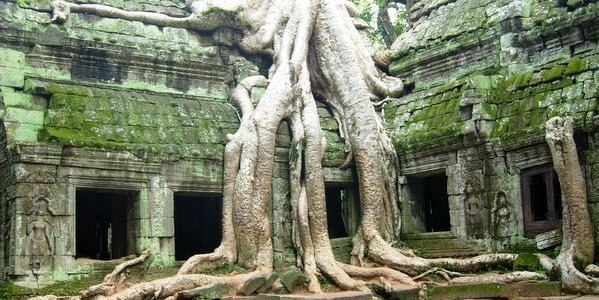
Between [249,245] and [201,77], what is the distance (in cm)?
291

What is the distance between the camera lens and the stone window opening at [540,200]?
9.33m

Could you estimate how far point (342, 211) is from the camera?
12.5 meters

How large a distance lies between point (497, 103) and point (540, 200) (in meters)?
1.46

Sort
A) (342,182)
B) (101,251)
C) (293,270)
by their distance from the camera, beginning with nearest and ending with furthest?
(293,270), (342,182), (101,251)

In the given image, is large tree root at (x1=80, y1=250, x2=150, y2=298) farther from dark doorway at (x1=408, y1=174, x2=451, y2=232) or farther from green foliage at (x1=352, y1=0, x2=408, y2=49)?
green foliage at (x1=352, y1=0, x2=408, y2=49)

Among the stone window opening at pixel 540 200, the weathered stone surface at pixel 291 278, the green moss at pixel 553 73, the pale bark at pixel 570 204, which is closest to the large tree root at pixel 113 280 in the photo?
the weathered stone surface at pixel 291 278

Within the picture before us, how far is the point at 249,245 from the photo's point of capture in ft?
32.2

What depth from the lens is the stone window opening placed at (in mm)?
9328

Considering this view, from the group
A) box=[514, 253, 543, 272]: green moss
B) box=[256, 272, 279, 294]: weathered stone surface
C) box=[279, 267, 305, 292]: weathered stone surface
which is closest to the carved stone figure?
box=[514, 253, 543, 272]: green moss

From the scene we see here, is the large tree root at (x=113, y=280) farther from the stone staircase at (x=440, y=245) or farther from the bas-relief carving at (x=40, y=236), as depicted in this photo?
the stone staircase at (x=440, y=245)

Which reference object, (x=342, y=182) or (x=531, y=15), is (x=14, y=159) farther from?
(x=531, y=15)

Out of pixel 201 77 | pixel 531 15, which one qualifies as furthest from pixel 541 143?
pixel 201 77

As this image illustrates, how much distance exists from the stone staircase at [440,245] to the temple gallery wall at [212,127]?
0.02 m

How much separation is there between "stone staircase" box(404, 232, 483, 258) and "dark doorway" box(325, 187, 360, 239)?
0.83 metres
